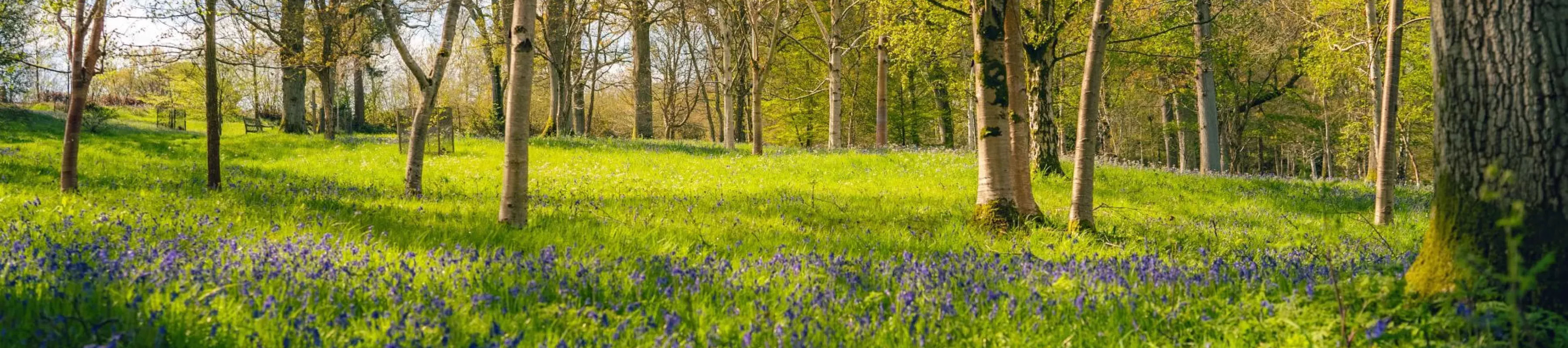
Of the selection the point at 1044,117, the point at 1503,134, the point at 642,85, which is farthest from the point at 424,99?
the point at 642,85

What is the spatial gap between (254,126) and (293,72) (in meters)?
20.4

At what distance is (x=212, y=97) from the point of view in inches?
336

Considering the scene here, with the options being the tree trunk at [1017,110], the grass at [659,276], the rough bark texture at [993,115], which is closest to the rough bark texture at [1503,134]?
the grass at [659,276]

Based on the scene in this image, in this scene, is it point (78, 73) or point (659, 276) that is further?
point (78, 73)

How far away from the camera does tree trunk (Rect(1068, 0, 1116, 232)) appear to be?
6.36m

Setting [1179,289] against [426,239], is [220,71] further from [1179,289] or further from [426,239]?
[1179,289]

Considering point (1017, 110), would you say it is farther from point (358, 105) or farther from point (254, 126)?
point (254, 126)

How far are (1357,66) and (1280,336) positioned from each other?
65.3 ft

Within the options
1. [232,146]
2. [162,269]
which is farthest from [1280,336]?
[232,146]

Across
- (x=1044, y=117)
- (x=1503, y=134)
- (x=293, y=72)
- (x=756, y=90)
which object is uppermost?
(x=293, y=72)

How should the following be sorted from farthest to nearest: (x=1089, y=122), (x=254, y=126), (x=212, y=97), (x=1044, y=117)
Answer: (x=254, y=126) → (x=1044, y=117) → (x=212, y=97) → (x=1089, y=122)

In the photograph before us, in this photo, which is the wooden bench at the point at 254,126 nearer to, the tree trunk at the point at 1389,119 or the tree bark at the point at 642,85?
the tree bark at the point at 642,85

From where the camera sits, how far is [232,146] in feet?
64.8

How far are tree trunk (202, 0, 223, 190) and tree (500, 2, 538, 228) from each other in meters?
4.71
